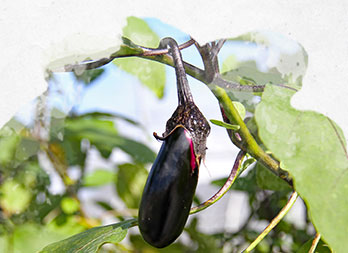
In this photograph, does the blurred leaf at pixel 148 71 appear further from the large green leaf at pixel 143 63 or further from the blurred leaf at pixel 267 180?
the blurred leaf at pixel 267 180

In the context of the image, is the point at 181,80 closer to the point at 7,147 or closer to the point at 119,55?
the point at 119,55

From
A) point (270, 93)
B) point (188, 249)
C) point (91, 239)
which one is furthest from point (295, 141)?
point (188, 249)

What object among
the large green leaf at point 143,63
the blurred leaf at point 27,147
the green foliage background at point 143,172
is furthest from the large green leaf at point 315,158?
the blurred leaf at point 27,147

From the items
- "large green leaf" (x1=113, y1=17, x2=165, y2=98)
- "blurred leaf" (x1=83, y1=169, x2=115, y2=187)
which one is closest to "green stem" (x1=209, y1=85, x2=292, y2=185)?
"large green leaf" (x1=113, y1=17, x2=165, y2=98)

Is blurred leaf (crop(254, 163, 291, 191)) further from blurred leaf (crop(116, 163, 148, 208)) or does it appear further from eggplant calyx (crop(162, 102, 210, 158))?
blurred leaf (crop(116, 163, 148, 208))

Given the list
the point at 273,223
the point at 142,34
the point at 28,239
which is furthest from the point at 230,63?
the point at 28,239
